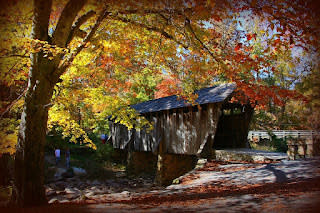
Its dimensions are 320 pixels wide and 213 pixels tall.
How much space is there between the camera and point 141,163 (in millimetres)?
17016

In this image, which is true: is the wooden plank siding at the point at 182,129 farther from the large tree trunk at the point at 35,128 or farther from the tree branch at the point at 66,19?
the large tree trunk at the point at 35,128

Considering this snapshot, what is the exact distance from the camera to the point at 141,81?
21.9 metres

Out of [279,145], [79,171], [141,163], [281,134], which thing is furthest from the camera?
[281,134]

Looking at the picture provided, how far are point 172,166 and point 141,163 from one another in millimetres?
4147

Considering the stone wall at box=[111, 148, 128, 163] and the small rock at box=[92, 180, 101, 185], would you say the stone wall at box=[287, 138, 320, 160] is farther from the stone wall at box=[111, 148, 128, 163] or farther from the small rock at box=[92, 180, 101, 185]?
the stone wall at box=[111, 148, 128, 163]

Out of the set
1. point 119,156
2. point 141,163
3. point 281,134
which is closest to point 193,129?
point 141,163

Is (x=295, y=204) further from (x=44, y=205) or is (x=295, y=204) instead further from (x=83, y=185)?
(x=83, y=185)

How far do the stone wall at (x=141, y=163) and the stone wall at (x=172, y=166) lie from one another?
11.9 feet

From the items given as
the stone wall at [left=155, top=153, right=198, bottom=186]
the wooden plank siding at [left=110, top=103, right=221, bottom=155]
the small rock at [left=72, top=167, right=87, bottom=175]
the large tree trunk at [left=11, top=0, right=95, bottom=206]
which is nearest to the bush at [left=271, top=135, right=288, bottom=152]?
the stone wall at [left=155, top=153, right=198, bottom=186]

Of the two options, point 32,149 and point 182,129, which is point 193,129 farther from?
point 32,149

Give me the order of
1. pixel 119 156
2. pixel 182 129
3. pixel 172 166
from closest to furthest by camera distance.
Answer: pixel 182 129 < pixel 172 166 < pixel 119 156

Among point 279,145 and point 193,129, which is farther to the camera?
point 279,145

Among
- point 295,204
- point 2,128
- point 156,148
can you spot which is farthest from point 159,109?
point 295,204

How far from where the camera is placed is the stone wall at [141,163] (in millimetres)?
16608
